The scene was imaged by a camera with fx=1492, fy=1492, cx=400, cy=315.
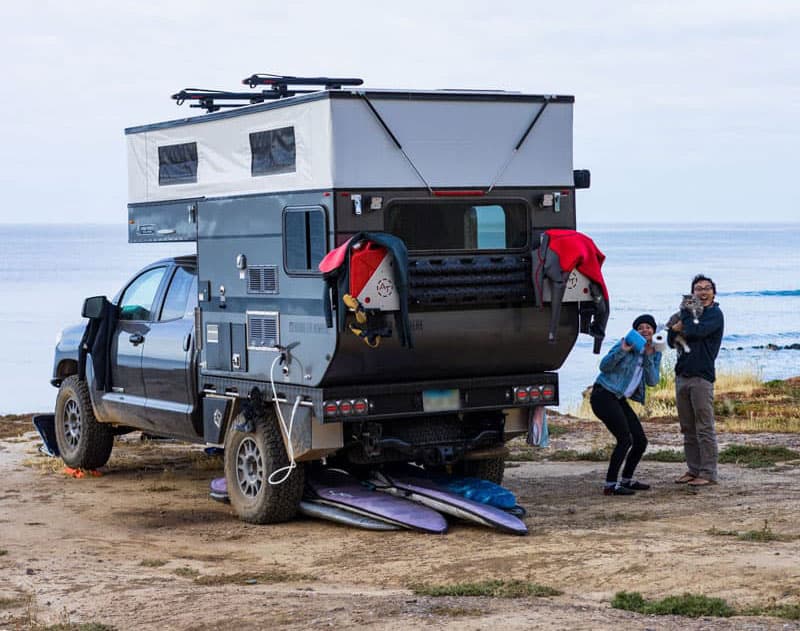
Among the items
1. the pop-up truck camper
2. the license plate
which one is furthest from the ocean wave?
the license plate

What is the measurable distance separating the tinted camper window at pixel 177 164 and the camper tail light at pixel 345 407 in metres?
2.78

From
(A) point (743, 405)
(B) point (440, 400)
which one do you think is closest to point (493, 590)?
(B) point (440, 400)

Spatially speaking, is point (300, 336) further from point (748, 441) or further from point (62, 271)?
point (62, 271)

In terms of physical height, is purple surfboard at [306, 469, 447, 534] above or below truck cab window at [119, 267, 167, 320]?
below

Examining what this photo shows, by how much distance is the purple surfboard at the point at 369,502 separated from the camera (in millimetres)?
11055

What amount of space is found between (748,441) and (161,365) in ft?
21.1

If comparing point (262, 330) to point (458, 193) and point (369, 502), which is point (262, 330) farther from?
point (458, 193)

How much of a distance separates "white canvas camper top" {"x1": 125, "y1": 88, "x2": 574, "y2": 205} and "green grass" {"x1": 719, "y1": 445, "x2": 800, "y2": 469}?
4005 millimetres

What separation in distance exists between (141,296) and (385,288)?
13.4ft

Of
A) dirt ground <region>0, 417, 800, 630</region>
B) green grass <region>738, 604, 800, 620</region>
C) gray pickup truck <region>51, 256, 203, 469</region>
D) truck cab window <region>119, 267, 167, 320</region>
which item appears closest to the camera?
green grass <region>738, 604, 800, 620</region>

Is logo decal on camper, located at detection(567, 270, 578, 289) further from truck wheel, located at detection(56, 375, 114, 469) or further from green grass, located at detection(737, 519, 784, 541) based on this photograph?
truck wheel, located at detection(56, 375, 114, 469)

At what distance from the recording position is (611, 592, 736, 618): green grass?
800 centimetres

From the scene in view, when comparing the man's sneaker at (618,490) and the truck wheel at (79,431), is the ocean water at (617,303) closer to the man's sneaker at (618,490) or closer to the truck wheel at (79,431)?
the truck wheel at (79,431)

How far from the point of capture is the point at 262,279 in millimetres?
11688
